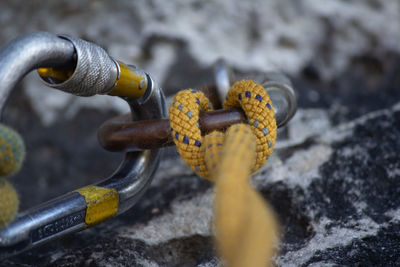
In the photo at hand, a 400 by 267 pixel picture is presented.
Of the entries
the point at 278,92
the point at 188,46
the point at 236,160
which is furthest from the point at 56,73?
the point at 188,46

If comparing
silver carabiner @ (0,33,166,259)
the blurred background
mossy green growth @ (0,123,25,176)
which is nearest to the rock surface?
the blurred background

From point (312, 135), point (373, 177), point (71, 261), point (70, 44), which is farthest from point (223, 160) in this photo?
point (312, 135)

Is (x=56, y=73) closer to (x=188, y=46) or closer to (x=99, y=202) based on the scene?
(x=99, y=202)

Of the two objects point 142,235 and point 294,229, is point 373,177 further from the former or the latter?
point 142,235

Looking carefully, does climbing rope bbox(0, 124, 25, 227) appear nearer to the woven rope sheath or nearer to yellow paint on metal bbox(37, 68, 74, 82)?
yellow paint on metal bbox(37, 68, 74, 82)

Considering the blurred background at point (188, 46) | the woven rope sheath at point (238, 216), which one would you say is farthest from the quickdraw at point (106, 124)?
the blurred background at point (188, 46)

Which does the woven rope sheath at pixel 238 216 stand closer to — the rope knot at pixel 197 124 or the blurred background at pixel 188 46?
the rope knot at pixel 197 124
